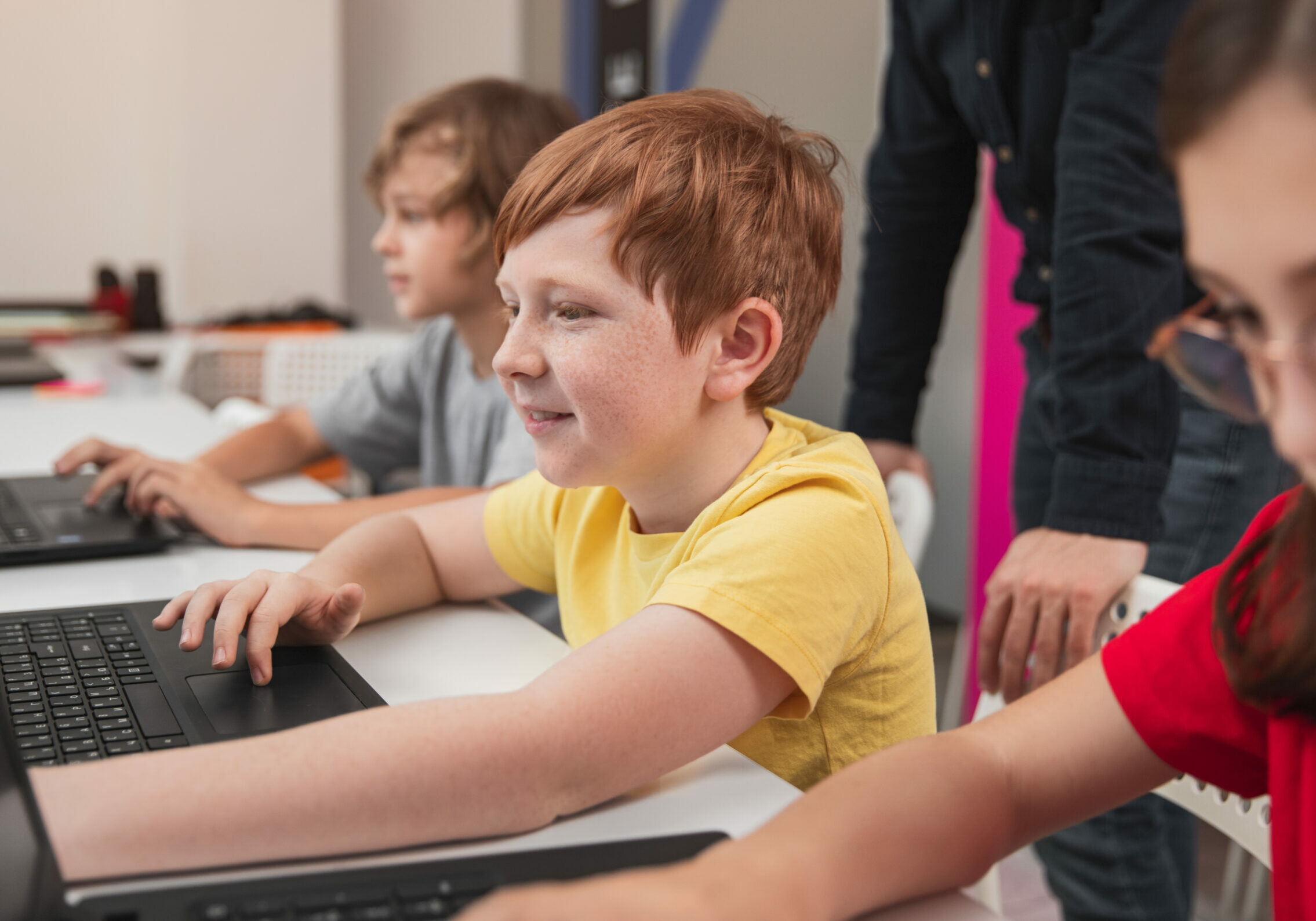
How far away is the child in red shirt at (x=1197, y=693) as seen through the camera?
0.40 m

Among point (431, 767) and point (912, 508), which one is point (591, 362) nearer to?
point (431, 767)

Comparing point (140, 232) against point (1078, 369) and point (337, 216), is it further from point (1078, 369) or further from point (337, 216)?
point (1078, 369)

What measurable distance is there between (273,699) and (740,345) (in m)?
0.37

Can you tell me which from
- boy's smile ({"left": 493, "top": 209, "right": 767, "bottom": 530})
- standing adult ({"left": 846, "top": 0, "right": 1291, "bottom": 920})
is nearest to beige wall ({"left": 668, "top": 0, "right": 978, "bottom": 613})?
standing adult ({"left": 846, "top": 0, "right": 1291, "bottom": 920})

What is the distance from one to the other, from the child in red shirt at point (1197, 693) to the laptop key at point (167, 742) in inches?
10.6

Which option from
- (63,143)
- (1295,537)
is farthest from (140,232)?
(1295,537)

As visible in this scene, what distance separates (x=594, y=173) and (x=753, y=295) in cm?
13

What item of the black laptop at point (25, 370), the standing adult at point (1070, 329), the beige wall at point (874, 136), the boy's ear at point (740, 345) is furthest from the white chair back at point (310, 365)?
the boy's ear at point (740, 345)

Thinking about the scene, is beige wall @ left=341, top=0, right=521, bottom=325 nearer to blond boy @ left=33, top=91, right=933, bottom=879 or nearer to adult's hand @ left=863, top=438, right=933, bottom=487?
adult's hand @ left=863, top=438, right=933, bottom=487

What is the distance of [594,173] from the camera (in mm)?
743

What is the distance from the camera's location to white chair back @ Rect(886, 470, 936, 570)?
1.05m

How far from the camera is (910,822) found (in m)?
0.53

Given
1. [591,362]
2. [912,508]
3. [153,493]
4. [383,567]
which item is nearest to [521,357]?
[591,362]

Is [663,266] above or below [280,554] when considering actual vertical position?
above
